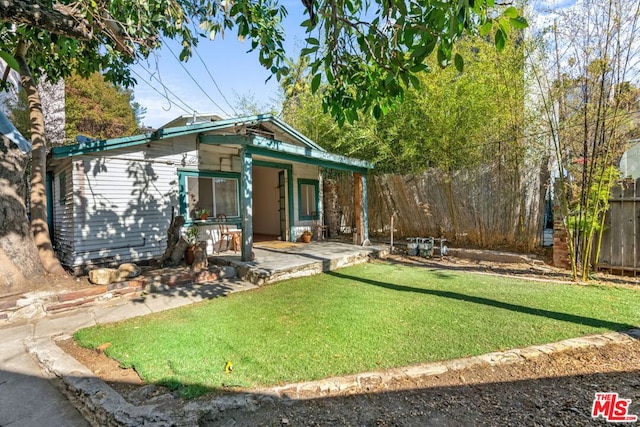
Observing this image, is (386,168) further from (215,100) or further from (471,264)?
(215,100)

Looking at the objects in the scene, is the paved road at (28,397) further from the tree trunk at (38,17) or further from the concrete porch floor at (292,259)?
the concrete porch floor at (292,259)

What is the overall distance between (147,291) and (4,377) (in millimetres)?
2397

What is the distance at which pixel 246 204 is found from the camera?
6203mm

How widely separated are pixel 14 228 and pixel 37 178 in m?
1.01

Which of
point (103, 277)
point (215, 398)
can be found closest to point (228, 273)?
point (103, 277)

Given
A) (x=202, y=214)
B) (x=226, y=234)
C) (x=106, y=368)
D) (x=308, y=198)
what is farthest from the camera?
(x=308, y=198)

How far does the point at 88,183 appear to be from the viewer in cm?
603

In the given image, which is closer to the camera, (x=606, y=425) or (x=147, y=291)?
(x=606, y=425)

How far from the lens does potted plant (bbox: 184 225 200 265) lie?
21.1ft

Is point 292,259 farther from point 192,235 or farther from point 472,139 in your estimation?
point 472,139

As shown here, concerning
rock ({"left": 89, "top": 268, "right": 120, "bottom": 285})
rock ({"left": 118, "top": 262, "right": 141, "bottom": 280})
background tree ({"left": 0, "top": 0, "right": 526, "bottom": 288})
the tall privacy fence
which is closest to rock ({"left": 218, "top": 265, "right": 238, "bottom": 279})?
rock ({"left": 118, "top": 262, "right": 141, "bottom": 280})

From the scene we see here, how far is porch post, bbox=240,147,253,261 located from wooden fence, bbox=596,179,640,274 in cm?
618

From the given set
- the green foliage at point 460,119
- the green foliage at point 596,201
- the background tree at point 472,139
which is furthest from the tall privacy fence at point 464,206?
the green foliage at point 596,201

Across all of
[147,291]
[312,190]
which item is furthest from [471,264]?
[147,291]
